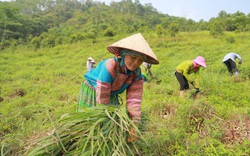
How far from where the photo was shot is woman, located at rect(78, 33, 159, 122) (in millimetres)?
1579

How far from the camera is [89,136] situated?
4.03ft

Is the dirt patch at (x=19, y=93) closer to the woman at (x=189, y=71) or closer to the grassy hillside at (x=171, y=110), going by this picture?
the grassy hillside at (x=171, y=110)

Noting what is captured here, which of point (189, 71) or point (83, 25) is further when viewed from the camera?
point (83, 25)

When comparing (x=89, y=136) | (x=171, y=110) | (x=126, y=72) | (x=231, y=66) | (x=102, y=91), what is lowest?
(x=171, y=110)

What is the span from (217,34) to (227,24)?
5998mm

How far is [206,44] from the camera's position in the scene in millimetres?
13016

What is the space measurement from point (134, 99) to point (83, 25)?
3711 centimetres

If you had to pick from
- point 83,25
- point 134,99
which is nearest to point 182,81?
point 134,99

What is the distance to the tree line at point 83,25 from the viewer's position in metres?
19.2

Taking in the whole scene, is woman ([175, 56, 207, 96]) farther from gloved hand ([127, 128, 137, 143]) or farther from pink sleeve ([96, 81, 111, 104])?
gloved hand ([127, 128, 137, 143])

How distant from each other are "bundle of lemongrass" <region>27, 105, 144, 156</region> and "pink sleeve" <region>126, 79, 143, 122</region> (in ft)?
0.60

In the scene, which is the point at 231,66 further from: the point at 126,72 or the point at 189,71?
the point at 126,72

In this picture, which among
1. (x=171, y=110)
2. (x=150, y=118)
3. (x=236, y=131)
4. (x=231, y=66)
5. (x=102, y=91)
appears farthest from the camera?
(x=231, y=66)

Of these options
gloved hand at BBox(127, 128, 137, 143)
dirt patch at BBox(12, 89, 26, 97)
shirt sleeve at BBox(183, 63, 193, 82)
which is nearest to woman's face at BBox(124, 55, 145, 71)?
gloved hand at BBox(127, 128, 137, 143)
